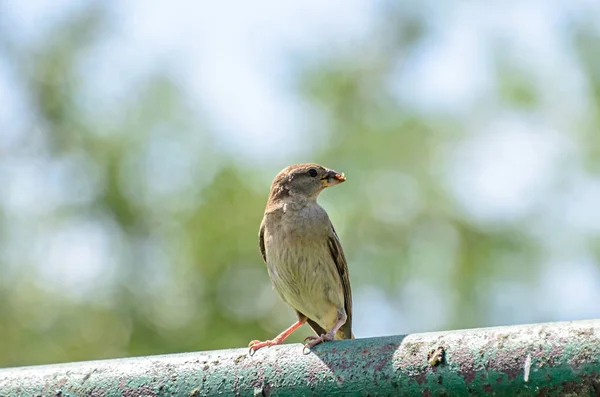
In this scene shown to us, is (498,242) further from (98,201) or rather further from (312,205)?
(312,205)

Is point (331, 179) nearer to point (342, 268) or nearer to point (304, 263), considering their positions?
point (342, 268)

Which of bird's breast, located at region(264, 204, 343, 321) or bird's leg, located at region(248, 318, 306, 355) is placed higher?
bird's breast, located at region(264, 204, 343, 321)

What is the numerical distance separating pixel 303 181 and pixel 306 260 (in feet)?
2.42

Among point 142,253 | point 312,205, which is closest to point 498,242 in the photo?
point 142,253

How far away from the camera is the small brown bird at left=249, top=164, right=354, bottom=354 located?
632 cm

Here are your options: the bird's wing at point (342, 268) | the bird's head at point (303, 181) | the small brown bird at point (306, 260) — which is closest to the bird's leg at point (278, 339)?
the small brown bird at point (306, 260)

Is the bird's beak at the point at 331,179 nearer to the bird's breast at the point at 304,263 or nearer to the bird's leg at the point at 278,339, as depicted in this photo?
the bird's breast at the point at 304,263

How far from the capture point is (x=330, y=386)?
117 inches

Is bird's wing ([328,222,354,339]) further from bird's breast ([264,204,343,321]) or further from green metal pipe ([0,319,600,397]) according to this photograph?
green metal pipe ([0,319,600,397])

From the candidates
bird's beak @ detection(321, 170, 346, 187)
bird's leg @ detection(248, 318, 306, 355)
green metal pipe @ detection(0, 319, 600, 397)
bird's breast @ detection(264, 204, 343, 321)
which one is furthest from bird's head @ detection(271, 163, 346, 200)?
green metal pipe @ detection(0, 319, 600, 397)

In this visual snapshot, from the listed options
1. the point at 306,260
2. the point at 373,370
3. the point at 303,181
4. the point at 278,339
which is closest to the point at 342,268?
the point at 306,260

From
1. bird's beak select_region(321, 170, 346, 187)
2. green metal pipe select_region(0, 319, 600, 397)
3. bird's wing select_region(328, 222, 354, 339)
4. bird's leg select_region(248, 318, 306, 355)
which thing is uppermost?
bird's beak select_region(321, 170, 346, 187)

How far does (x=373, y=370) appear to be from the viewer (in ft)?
9.65

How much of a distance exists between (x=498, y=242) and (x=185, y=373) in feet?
43.8
